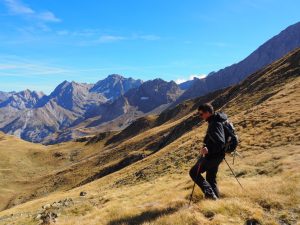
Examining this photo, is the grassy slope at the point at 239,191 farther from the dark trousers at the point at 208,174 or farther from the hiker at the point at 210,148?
the hiker at the point at 210,148

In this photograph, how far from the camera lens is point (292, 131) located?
31.0 meters

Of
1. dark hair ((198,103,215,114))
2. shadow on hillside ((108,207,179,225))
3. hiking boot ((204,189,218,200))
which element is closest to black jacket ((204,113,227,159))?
dark hair ((198,103,215,114))

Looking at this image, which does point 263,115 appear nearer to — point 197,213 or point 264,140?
point 264,140

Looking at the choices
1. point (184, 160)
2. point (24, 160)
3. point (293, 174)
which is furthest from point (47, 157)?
point (293, 174)

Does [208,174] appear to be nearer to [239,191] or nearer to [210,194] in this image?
[210,194]

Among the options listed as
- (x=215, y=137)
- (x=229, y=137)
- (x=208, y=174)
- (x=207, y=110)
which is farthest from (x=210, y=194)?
(x=207, y=110)

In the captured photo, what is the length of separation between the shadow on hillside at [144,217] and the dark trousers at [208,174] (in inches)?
53.4

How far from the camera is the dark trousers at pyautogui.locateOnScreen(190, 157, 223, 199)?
42.1ft

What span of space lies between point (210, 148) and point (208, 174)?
1219 mm

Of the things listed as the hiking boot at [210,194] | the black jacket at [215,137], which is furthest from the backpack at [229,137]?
the hiking boot at [210,194]

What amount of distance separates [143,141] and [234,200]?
91437 millimetres

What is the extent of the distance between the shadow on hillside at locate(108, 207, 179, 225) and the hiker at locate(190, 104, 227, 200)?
1.47 metres

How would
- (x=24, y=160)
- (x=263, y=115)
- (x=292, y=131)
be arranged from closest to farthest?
(x=292, y=131), (x=263, y=115), (x=24, y=160)

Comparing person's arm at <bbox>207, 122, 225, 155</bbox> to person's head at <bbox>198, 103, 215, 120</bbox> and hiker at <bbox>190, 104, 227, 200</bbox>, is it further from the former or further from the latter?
person's head at <bbox>198, 103, 215, 120</bbox>
